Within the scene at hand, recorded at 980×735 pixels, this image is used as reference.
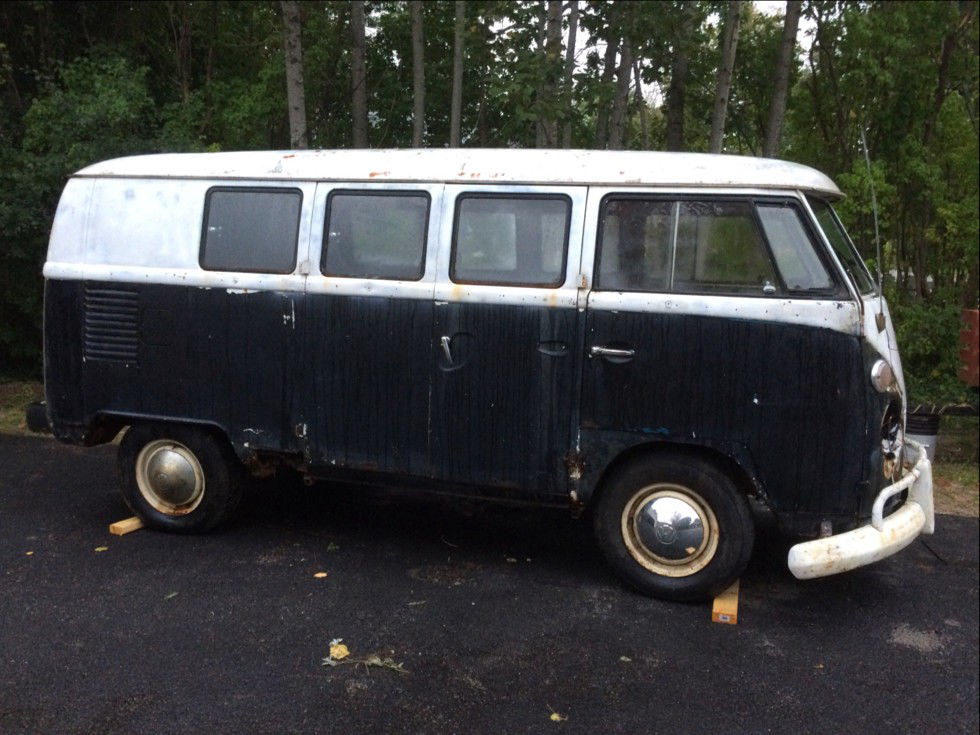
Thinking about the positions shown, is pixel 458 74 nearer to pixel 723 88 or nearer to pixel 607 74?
pixel 607 74

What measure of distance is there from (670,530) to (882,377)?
1303mm

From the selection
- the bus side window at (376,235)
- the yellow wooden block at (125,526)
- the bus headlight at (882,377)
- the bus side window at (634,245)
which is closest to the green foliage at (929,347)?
the bus headlight at (882,377)

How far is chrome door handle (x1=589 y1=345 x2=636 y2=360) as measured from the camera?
4.62 metres

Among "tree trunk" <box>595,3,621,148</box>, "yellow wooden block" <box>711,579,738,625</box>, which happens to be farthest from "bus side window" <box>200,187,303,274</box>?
"tree trunk" <box>595,3,621,148</box>

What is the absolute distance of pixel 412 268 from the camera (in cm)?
500

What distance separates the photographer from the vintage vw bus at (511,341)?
4.44 metres

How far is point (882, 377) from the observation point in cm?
436

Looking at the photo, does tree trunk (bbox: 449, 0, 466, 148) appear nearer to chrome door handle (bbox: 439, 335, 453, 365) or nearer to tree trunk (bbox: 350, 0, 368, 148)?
tree trunk (bbox: 350, 0, 368, 148)

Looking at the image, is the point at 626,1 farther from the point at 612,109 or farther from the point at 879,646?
the point at 879,646

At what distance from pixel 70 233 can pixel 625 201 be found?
345 cm

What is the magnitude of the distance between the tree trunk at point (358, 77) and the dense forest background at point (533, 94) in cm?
4

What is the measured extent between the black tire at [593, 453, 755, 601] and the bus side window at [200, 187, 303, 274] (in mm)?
2294

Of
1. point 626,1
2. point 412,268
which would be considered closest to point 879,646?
point 412,268

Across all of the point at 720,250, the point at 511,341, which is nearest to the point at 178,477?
the point at 511,341
